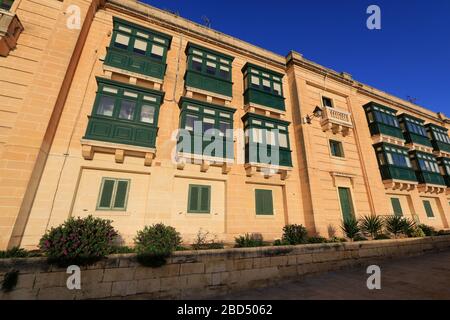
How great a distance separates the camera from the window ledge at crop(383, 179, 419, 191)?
15.5 m

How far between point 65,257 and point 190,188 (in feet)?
19.1

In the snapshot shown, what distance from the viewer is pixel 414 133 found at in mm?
18953

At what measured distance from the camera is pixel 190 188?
1057 centimetres

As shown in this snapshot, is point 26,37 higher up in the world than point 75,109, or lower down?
higher up

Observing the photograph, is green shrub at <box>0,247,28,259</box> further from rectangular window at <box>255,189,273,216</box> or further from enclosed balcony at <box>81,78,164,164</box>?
rectangular window at <box>255,189,273,216</box>

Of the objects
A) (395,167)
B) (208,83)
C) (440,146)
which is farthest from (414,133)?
(208,83)

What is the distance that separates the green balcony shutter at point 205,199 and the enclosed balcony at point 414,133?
786 inches

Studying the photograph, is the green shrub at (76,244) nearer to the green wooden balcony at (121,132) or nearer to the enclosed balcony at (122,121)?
the enclosed balcony at (122,121)

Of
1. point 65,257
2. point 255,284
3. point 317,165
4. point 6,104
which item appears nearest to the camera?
point 65,257

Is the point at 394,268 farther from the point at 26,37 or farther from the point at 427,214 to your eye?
the point at 26,37

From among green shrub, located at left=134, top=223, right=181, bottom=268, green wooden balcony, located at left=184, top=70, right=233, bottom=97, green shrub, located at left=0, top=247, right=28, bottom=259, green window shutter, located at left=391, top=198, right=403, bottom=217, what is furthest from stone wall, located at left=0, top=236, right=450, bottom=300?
green window shutter, located at left=391, top=198, right=403, bottom=217

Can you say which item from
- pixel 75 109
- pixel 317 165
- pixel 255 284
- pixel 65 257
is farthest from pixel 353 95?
pixel 65 257

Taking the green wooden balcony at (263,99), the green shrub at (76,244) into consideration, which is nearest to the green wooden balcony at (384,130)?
the green wooden balcony at (263,99)

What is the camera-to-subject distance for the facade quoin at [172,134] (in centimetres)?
805
